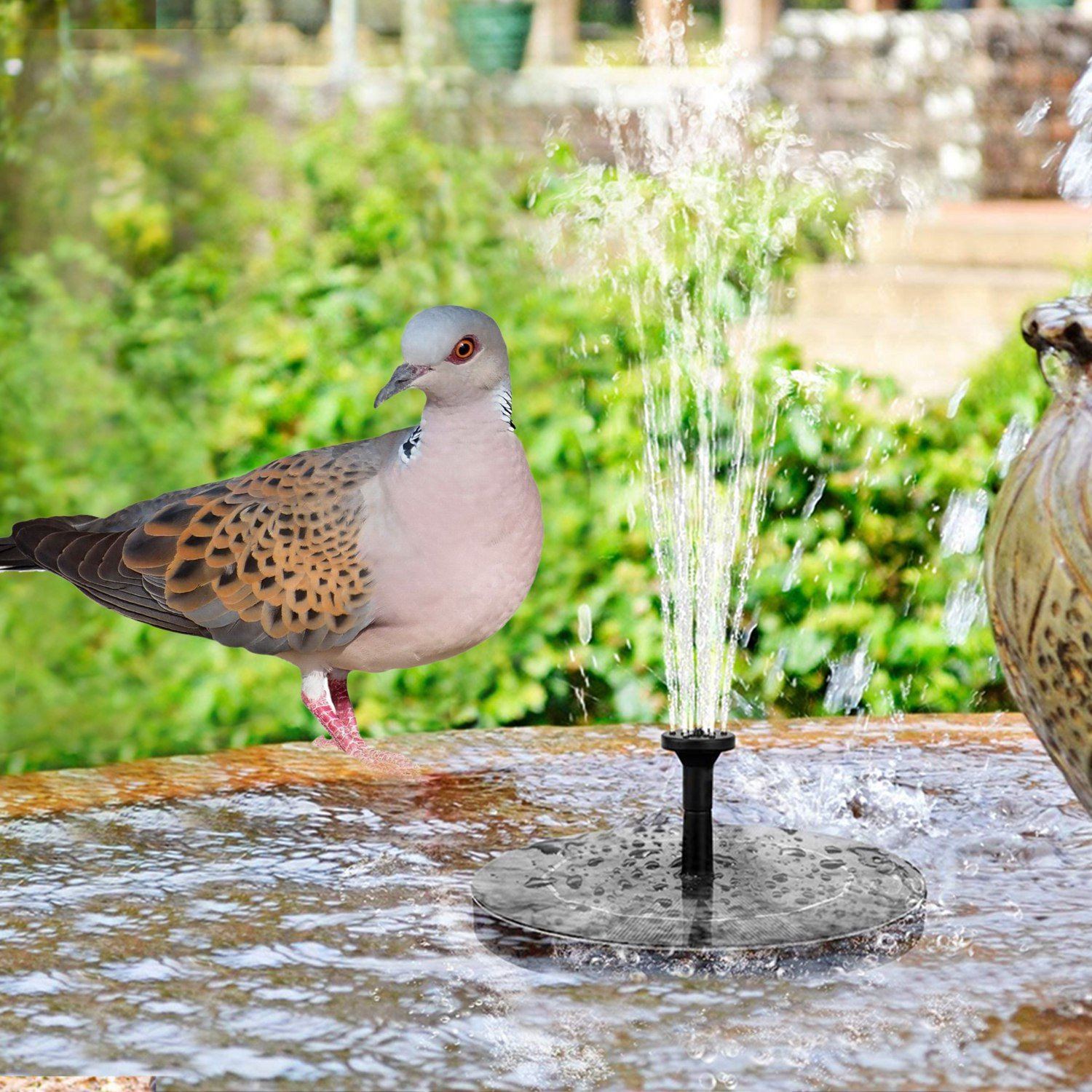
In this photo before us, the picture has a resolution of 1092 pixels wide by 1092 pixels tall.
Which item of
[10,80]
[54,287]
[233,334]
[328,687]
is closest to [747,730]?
[328,687]

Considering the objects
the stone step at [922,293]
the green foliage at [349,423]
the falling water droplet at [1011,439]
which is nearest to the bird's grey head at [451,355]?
the green foliage at [349,423]

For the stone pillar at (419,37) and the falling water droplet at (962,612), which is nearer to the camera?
the falling water droplet at (962,612)

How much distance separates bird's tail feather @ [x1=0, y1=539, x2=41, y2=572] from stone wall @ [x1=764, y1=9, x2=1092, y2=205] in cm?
938

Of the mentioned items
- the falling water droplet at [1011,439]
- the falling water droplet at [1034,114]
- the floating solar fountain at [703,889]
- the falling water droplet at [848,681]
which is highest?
the falling water droplet at [1034,114]

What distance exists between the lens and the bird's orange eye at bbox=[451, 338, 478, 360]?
105 inches

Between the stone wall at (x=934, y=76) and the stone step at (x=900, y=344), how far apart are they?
7.69ft

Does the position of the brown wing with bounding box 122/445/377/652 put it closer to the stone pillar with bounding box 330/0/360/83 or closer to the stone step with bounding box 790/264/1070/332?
the stone step with bounding box 790/264/1070/332

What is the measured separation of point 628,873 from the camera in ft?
8.13

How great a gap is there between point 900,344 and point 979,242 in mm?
1047

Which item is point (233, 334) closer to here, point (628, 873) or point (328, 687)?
point (328, 687)

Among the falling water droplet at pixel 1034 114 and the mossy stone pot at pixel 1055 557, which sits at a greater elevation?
the falling water droplet at pixel 1034 114

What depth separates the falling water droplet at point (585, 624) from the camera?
451cm

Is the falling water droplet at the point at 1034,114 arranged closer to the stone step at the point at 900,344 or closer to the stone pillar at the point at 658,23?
the stone pillar at the point at 658,23

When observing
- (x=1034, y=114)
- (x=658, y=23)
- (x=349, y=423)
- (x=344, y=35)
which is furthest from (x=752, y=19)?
(x=349, y=423)
